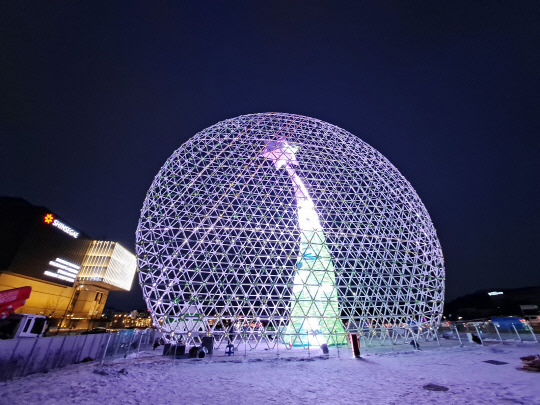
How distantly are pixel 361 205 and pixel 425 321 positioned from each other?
9.60 metres

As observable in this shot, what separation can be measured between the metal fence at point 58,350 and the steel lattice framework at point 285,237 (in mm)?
2700

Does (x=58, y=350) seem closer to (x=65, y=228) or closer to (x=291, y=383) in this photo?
(x=291, y=383)

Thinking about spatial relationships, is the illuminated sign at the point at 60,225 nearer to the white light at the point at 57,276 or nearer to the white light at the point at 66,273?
the white light at the point at 66,273

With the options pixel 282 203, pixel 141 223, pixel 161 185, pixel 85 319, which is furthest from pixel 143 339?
pixel 85 319

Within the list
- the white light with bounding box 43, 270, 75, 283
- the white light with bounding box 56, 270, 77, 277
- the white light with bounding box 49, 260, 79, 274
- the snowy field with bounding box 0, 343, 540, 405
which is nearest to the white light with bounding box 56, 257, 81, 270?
the white light with bounding box 49, 260, 79, 274

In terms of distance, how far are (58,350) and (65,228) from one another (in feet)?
167

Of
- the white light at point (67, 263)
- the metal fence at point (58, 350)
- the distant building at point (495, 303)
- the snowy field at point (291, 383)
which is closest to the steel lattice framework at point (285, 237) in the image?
the metal fence at point (58, 350)

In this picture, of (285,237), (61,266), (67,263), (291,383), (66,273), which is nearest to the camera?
(291,383)

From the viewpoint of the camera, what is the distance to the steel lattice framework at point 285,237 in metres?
17.3

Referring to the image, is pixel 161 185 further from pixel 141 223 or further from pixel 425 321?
pixel 425 321

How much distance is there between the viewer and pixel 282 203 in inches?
784

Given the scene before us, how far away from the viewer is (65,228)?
50188 mm

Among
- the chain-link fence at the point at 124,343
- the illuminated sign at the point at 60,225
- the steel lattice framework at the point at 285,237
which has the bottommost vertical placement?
the chain-link fence at the point at 124,343

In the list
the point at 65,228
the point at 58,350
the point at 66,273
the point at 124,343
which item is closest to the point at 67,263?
the point at 66,273
